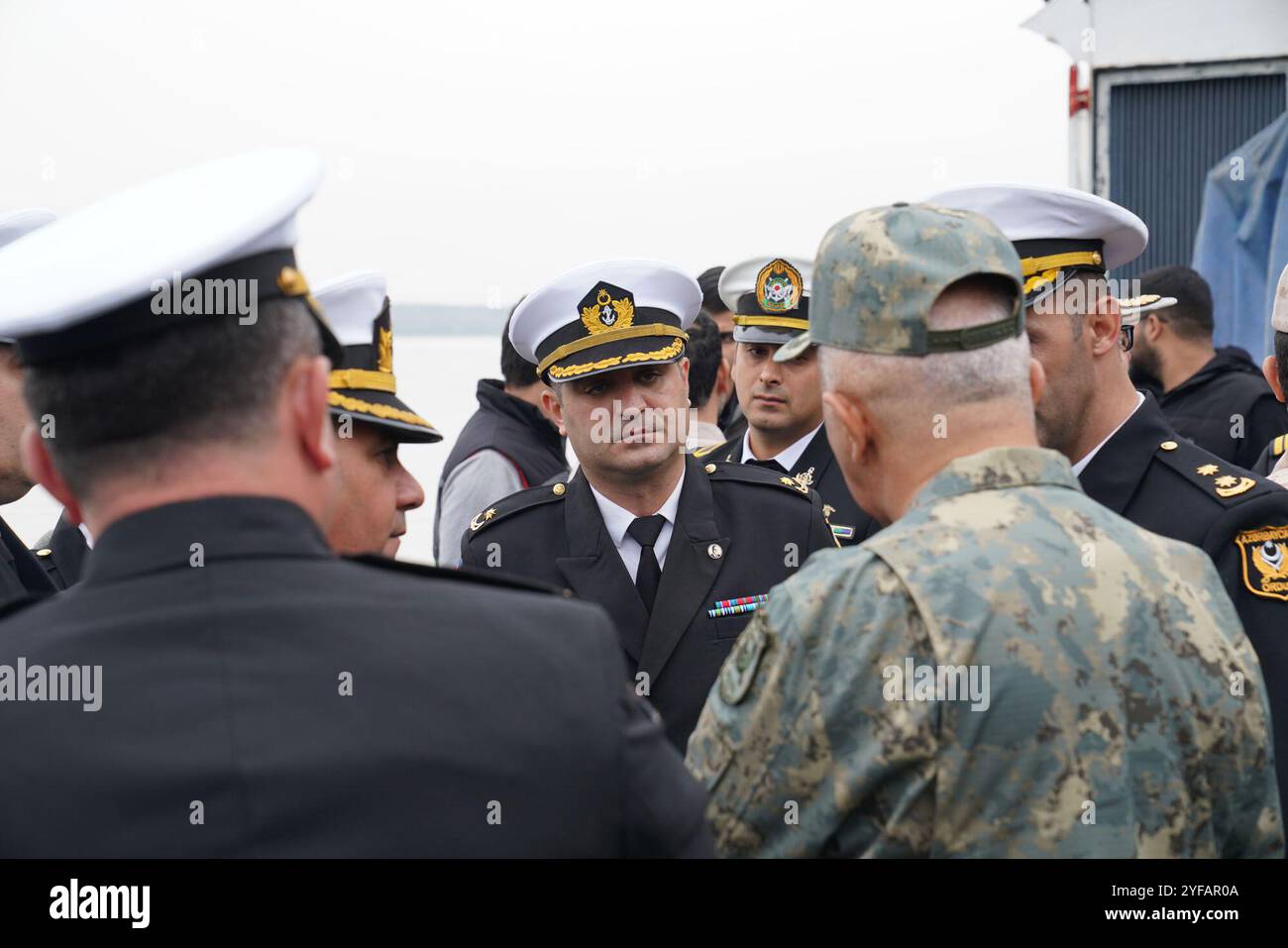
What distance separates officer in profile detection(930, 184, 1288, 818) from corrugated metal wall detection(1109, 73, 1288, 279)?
197 inches

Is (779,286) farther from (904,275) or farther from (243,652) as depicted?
(243,652)

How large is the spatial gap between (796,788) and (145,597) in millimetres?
851

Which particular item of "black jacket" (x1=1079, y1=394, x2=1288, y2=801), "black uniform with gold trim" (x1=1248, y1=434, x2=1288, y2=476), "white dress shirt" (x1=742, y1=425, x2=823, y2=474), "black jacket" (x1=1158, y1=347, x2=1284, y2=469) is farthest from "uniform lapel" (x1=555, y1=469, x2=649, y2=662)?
"black jacket" (x1=1158, y1=347, x2=1284, y2=469)

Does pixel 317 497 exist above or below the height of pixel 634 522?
above

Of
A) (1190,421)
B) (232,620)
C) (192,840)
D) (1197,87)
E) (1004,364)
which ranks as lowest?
(1190,421)

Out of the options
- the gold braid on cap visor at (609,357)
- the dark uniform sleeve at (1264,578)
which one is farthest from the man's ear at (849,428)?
the gold braid on cap visor at (609,357)

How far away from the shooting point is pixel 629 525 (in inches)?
126

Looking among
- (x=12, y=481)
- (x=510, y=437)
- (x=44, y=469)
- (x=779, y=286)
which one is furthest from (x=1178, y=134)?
(x=44, y=469)

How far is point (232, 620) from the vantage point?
125 cm

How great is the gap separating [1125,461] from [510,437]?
246 cm

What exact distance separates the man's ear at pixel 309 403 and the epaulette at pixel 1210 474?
190 centimetres

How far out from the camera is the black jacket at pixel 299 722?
1.20 metres

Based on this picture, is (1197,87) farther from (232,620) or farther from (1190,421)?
(232,620)

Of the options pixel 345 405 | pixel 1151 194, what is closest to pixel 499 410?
pixel 345 405
